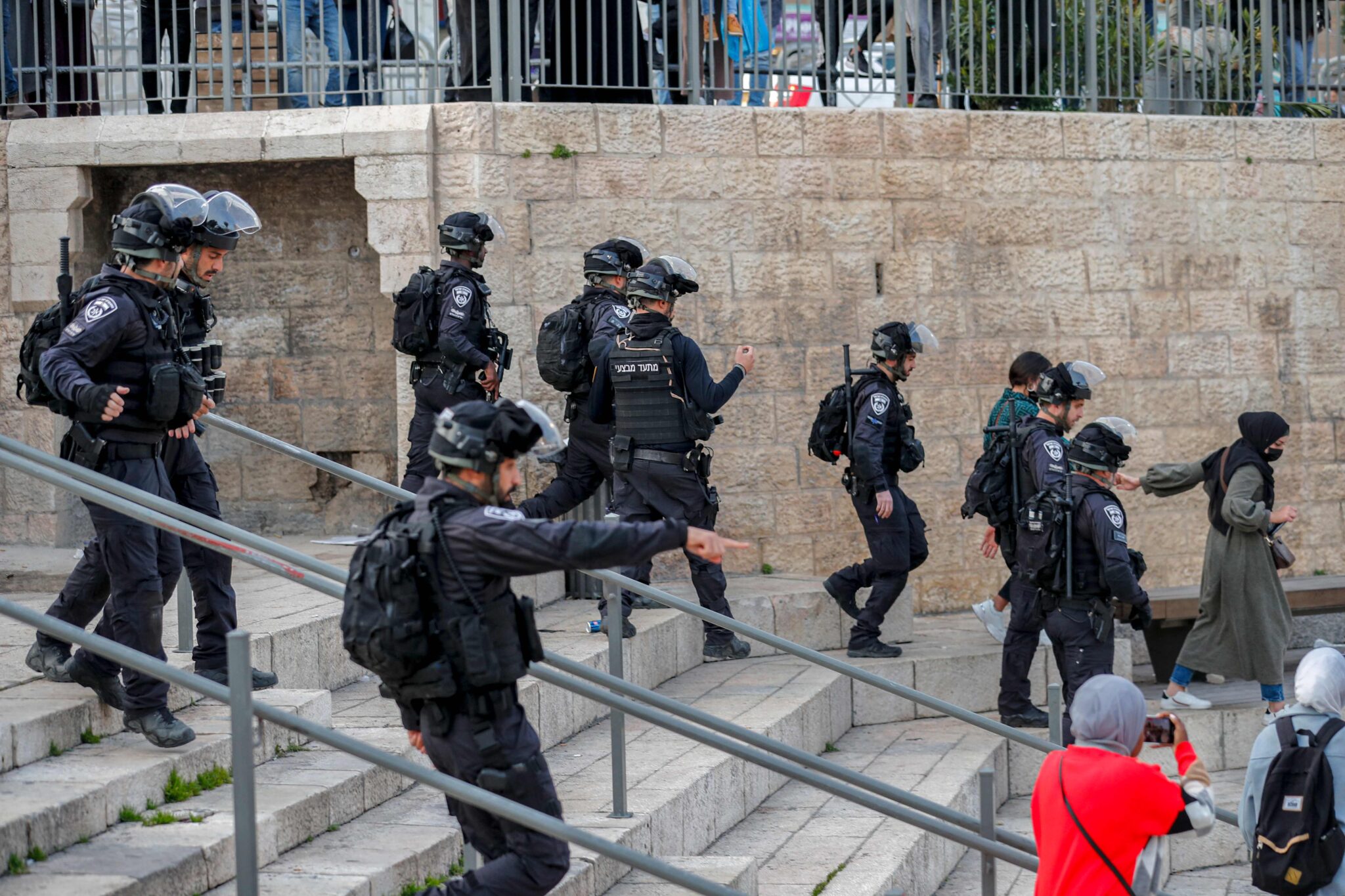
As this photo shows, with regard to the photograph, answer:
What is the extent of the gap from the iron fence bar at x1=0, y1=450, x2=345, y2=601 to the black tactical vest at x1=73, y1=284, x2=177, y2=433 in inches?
26.0

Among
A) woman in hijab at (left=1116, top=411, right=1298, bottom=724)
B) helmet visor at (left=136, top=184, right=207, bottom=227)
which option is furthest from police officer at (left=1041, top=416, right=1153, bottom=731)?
helmet visor at (left=136, top=184, right=207, bottom=227)

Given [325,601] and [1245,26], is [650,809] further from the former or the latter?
[1245,26]

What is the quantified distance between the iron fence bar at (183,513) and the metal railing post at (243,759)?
0.97 m

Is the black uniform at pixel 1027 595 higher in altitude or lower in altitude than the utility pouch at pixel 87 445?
lower

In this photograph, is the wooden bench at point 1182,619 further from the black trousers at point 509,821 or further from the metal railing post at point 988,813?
the black trousers at point 509,821

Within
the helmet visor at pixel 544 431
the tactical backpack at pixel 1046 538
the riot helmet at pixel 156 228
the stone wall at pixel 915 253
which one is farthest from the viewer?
the stone wall at pixel 915 253

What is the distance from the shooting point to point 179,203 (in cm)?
585

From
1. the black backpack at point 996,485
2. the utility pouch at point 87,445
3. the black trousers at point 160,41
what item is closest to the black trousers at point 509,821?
the utility pouch at point 87,445

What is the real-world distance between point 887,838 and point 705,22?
19.1 ft

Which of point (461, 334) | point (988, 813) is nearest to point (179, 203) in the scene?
point (461, 334)

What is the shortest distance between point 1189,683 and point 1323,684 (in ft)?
13.3

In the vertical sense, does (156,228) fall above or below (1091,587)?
above

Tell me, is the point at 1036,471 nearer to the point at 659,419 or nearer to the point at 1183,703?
the point at 659,419

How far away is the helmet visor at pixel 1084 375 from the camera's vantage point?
843cm
